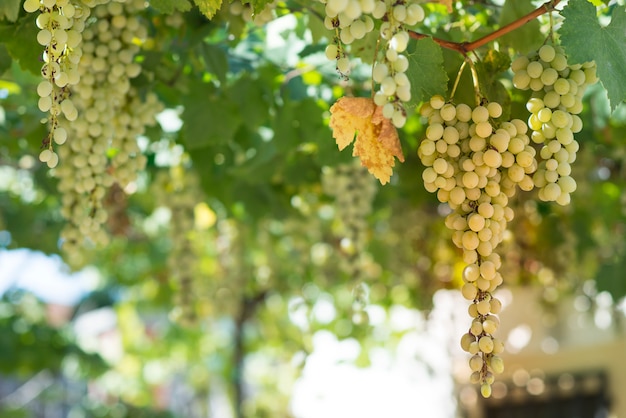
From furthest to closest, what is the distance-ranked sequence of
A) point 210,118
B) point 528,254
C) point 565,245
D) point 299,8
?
point 528,254 < point 565,245 < point 210,118 < point 299,8

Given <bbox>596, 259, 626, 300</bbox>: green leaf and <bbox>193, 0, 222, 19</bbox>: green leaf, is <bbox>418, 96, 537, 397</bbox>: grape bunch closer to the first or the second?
<bbox>193, 0, 222, 19</bbox>: green leaf

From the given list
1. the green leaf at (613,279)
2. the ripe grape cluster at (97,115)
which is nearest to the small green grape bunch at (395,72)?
the ripe grape cluster at (97,115)

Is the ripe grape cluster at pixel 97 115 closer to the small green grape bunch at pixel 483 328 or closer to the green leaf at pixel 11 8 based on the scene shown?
the green leaf at pixel 11 8

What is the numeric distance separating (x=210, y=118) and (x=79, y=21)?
37.2 inches

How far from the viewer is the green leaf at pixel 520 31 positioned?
164 centimetres

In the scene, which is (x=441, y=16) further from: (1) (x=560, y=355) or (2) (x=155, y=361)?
(2) (x=155, y=361)

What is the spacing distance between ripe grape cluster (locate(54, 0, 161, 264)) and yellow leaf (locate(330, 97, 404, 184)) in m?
0.64

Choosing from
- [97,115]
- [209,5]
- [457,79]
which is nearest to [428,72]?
[457,79]

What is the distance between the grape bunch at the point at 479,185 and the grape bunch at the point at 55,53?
584 mm

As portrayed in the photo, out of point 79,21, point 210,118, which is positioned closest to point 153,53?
point 210,118

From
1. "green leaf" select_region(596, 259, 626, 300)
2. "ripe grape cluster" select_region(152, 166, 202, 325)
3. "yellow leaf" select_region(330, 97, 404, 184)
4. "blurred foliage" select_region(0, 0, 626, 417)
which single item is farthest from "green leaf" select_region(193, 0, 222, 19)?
"green leaf" select_region(596, 259, 626, 300)

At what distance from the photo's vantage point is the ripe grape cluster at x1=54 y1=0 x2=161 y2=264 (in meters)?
1.68

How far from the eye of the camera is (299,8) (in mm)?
1846

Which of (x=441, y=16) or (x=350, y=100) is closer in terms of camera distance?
(x=350, y=100)
